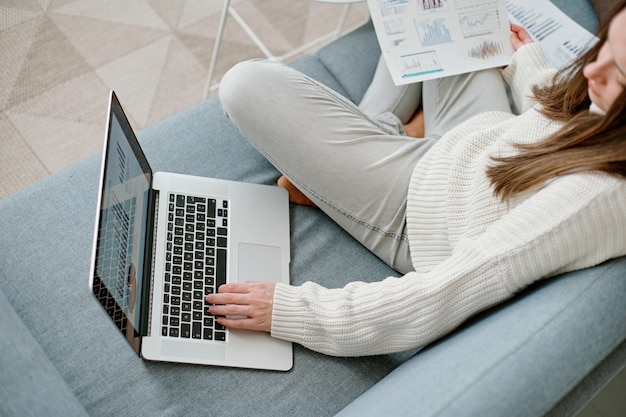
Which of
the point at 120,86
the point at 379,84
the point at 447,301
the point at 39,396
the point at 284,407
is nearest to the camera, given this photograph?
the point at 39,396

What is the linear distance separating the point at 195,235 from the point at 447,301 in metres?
0.50

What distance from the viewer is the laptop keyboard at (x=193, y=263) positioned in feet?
3.74

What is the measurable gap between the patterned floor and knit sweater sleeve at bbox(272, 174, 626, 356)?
96 centimetres

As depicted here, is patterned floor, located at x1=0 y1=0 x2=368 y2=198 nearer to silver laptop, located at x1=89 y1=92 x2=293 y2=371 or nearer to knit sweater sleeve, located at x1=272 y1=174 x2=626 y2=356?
silver laptop, located at x1=89 y1=92 x2=293 y2=371

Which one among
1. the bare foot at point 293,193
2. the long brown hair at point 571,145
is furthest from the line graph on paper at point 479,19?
the bare foot at point 293,193

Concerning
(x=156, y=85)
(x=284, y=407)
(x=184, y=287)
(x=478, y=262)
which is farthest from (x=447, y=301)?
(x=156, y=85)

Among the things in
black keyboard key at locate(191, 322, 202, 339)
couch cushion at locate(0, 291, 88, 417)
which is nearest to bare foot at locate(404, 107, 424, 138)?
black keyboard key at locate(191, 322, 202, 339)

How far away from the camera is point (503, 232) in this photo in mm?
985

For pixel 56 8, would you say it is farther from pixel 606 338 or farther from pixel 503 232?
pixel 606 338

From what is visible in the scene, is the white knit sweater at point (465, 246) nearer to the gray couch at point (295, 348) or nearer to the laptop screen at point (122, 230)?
the gray couch at point (295, 348)

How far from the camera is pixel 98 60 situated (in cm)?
193

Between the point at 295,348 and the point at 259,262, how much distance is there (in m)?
0.18

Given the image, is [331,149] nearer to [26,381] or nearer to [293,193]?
[293,193]

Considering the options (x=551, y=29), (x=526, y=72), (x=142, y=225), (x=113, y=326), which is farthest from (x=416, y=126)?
(x=113, y=326)
